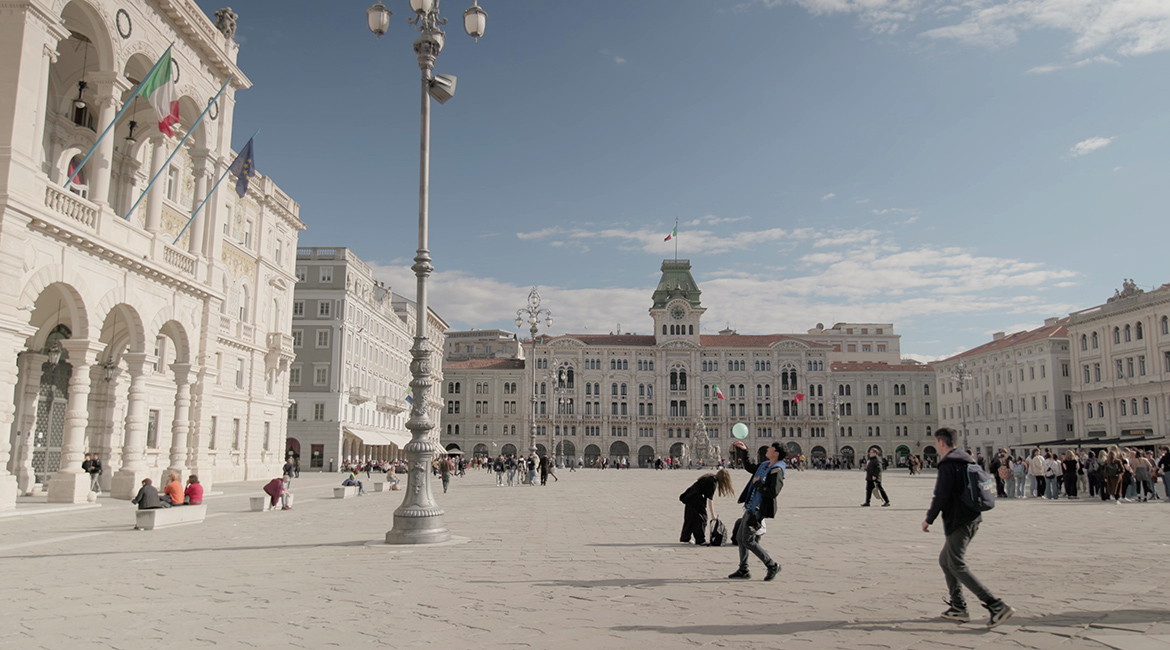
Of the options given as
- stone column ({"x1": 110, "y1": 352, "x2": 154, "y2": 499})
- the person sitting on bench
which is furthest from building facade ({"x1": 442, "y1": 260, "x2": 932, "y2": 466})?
the person sitting on bench

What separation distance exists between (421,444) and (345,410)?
42729mm

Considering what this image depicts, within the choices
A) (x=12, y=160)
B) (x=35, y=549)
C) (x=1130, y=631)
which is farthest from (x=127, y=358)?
(x=1130, y=631)

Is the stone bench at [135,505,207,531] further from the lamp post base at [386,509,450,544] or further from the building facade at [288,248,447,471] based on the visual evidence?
the building facade at [288,248,447,471]

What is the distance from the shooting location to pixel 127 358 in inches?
859

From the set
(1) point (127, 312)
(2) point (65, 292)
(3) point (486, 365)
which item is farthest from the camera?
(3) point (486, 365)

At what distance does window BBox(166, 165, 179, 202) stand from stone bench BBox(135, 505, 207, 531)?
15411mm

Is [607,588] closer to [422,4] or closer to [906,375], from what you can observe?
[422,4]

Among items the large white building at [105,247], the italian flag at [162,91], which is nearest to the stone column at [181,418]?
the large white building at [105,247]

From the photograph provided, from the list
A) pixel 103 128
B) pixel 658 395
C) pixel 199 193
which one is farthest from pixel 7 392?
pixel 658 395

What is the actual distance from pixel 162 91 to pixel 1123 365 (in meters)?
69.1

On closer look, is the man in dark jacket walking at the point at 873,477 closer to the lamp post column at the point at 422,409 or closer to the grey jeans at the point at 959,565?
the lamp post column at the point at 422,409

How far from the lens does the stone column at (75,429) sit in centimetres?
1922

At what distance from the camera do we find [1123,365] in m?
62.2

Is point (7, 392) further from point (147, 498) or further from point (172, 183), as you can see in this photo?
point (172, 183)
